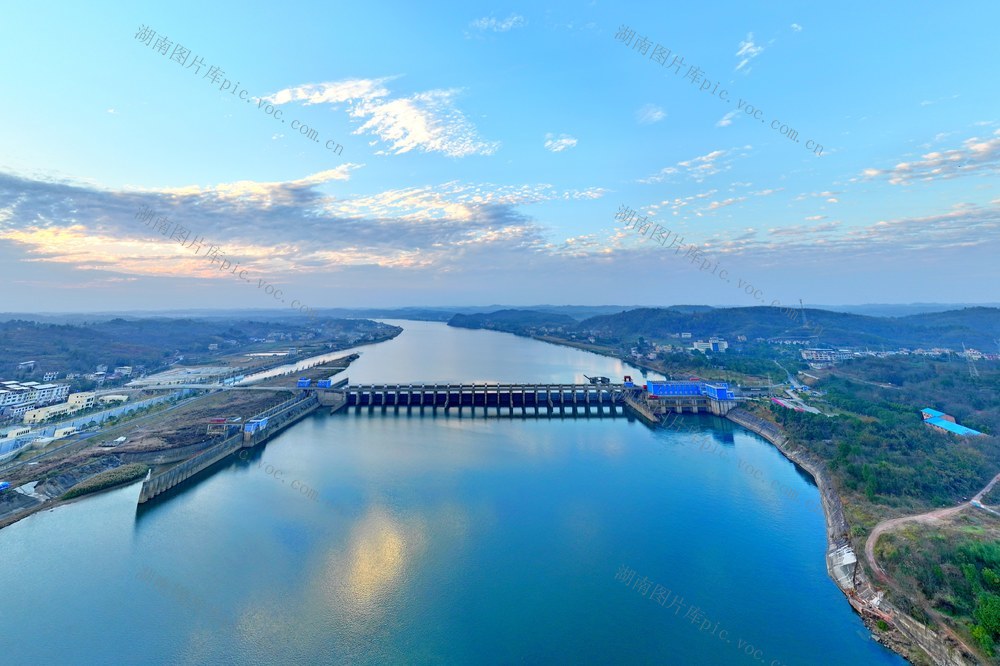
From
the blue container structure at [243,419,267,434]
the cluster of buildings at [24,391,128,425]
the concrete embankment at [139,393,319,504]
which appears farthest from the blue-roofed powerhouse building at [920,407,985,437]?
the cluster of buildings at [24,391,128,425]

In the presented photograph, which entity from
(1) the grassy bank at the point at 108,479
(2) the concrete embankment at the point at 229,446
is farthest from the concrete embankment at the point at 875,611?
(1) the grassy bank at the point at 108,479

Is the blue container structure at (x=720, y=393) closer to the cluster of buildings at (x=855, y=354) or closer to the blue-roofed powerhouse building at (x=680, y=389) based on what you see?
the blue-roofed powerhouse building at (x=680, y=389)

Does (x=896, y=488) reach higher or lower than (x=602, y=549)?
higher

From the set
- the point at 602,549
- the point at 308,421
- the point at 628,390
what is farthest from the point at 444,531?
the point at 628,390

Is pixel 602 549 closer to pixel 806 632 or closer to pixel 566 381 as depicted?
pixel 806 632

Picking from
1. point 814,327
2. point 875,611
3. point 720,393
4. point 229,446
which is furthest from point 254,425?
point 814,327

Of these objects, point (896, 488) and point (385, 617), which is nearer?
point (385, 617)

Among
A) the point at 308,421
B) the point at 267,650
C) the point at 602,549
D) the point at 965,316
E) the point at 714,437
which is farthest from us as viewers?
the point at 965,316
